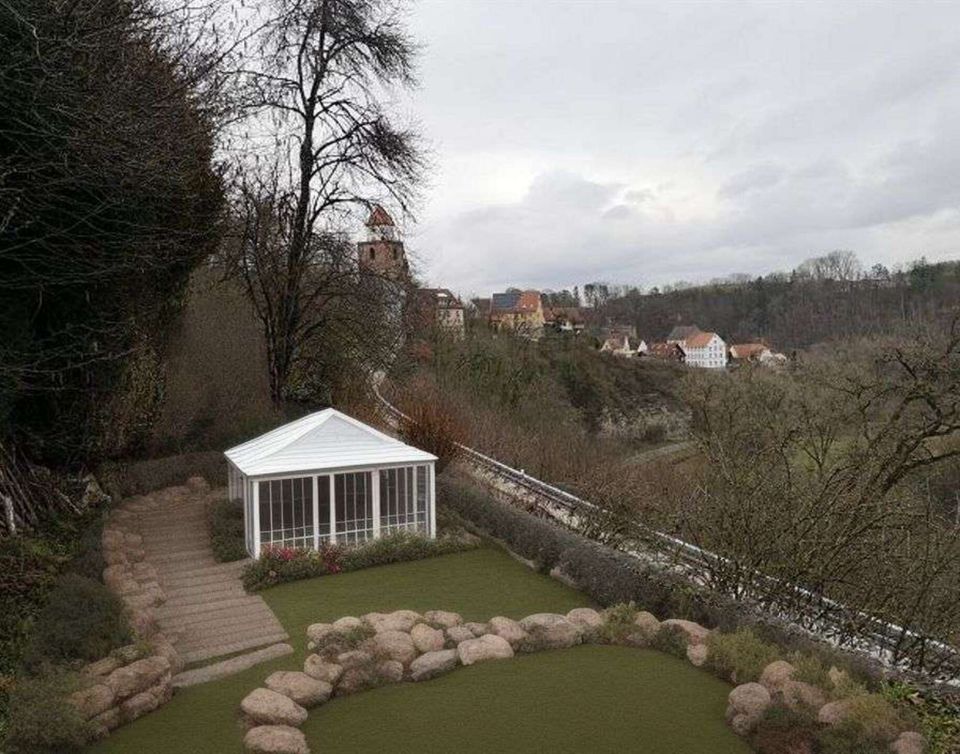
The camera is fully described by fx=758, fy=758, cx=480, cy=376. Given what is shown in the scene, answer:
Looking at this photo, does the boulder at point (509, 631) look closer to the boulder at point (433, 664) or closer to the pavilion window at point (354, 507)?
the boulder at point (433, 664)

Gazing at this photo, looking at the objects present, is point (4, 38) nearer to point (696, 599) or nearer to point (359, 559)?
point (359, 559)

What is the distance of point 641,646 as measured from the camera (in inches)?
288

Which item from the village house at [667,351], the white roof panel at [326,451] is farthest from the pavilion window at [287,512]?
the village house at [667,351]

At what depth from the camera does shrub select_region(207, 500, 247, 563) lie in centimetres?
1095

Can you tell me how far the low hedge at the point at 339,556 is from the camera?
32.8ft

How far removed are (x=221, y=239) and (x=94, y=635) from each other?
Answer: 10.9m

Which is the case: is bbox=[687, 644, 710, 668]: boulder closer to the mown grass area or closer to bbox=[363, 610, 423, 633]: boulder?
the mown grass area

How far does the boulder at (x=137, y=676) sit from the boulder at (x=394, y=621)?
1.91 metres

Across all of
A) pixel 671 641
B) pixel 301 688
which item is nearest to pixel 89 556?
pixel 301 688

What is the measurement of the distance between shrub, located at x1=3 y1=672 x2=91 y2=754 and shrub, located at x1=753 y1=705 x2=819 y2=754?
15.9ft

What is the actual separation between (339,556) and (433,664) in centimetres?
420

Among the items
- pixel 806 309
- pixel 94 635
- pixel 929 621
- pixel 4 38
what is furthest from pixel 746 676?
pixel 806 309

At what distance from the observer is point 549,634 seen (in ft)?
24.2

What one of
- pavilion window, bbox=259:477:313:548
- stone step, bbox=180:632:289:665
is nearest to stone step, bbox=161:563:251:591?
pavilion window, bbox=259:477:313:548
